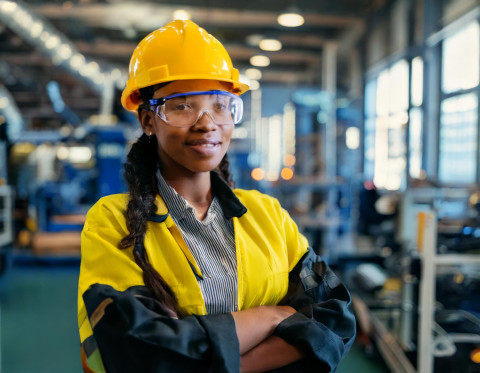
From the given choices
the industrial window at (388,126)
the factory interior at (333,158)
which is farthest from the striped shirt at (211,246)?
the industrial window at (388,126)

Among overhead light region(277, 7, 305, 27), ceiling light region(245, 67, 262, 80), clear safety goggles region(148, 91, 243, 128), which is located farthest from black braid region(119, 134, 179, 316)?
Answer: ceiling light region(245, 67, 262, 80)

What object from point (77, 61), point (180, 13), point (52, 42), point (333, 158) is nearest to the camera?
point (52, 42)

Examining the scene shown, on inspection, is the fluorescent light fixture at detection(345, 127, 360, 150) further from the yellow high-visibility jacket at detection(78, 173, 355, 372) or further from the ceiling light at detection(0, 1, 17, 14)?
the yellow high-visibility jacket at detection(78, 173, 355, 372)

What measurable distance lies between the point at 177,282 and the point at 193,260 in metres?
0.07

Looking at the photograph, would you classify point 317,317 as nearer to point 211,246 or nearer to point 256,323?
point 256,323

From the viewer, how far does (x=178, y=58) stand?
1.20 m

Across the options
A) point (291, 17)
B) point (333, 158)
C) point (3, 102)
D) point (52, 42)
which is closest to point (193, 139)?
point (291, 17)

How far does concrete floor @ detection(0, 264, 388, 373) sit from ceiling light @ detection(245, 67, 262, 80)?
874 centimetres

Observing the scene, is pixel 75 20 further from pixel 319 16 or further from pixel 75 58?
pixel 319 16

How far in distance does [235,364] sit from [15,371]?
2.86 m

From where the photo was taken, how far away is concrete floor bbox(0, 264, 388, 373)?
10.7ft

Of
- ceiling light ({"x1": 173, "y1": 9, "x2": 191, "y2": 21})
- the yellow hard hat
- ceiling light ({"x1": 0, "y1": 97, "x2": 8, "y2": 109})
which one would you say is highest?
ceiling light ({"x1": 173, "y1": 9, "x2": 191, "y2": 21})

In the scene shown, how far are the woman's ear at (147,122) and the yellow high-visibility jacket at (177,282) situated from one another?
208 mm

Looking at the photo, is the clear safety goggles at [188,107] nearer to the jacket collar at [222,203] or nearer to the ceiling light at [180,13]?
the jacket collar at [222,203]
